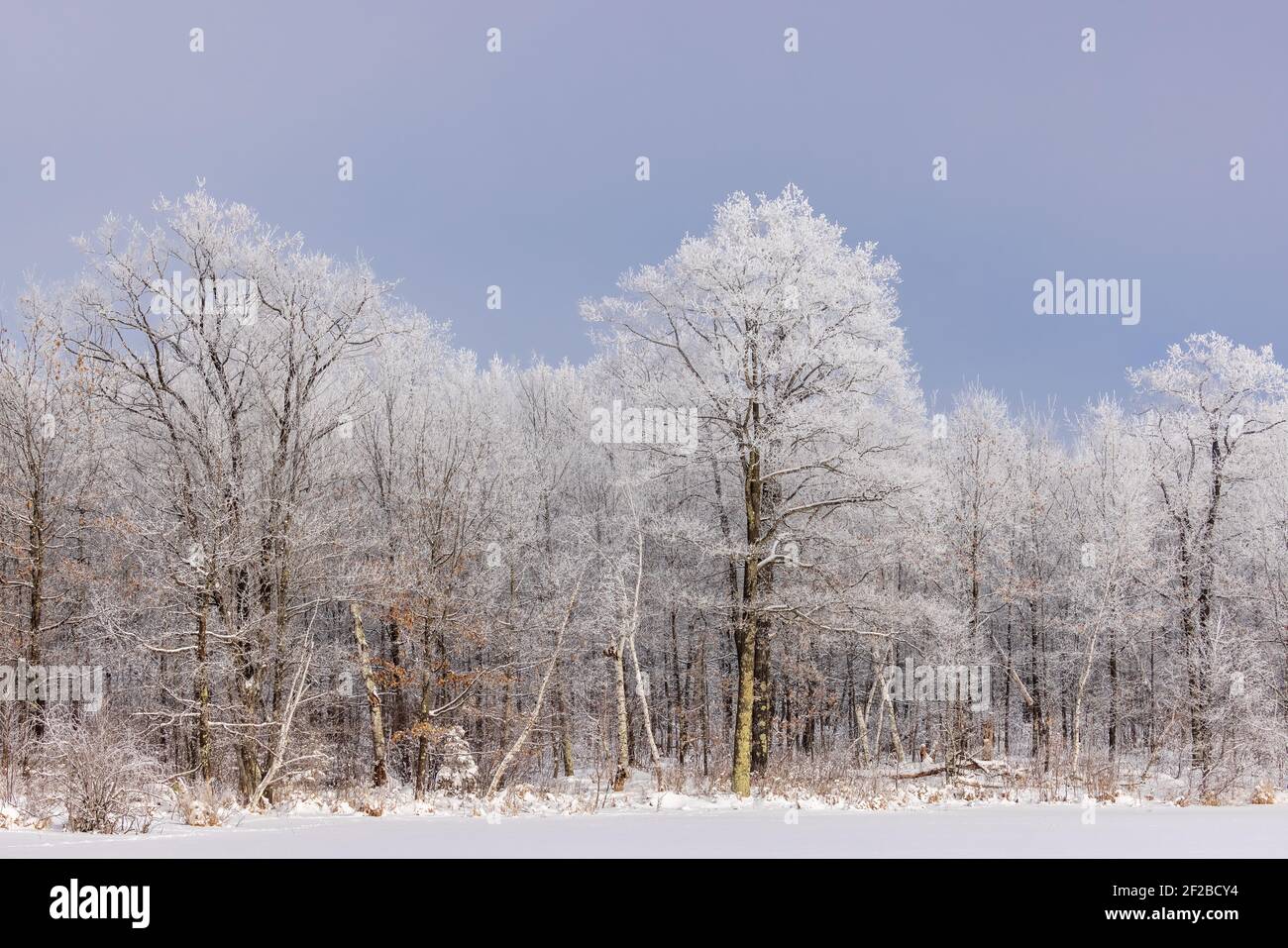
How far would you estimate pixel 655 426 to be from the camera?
20.5 m

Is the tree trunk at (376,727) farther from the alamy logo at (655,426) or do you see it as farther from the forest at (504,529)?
the alamy logo at (655,426)

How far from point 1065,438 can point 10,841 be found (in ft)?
168

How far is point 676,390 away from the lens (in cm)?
2002

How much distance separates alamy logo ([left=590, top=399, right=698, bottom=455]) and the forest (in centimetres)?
9

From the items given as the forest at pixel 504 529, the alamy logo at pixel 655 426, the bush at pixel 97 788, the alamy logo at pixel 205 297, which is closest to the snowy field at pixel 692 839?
the bush at pixel 97 788

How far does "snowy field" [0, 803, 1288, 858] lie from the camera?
7.57m

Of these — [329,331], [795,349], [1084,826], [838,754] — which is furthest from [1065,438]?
[1084,826]

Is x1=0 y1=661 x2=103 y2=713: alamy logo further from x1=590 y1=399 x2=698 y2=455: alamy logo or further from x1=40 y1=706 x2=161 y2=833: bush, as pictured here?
x1=590 y1=399 x2=698 y2=455: alamy logo

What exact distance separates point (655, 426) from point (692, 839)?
40.5ft

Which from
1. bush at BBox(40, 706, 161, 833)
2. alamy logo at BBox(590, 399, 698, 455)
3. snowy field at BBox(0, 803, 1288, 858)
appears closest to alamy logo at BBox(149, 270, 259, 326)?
alamy logo at BBox(590, 399, 698, 455)

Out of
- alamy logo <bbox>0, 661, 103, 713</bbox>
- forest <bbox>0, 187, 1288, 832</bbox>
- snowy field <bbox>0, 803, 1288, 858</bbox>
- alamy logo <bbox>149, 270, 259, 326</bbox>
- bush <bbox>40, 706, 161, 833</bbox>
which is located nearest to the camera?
snowy field <bbox>0, 803, 1288, 858</bbox>

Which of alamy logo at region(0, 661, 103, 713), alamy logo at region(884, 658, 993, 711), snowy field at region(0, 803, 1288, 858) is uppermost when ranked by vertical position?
snowy field at region(0, 803, 1288, 858)

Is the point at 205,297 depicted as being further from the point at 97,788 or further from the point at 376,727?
the point at 97,788

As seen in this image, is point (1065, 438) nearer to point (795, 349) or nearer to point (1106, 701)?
point (1106, 701)
